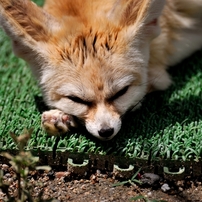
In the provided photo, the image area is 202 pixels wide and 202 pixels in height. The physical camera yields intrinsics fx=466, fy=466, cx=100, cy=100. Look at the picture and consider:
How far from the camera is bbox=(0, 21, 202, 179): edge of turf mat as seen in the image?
10.4 feet

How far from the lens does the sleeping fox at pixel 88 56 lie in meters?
3.21

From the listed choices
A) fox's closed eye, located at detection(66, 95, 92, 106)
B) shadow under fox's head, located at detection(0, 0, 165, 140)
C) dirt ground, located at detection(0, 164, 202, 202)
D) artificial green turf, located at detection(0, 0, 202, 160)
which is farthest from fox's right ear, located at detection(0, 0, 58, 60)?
dirt ground, located at detection(0, 164, 202, 202)

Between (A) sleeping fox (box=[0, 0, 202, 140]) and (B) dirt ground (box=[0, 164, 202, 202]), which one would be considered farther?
(A) sleeping fox (box=[0, 0, 202, 140])

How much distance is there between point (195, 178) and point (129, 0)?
4.40 ft

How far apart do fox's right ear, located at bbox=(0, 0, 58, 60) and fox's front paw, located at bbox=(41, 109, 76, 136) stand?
1.54 feet

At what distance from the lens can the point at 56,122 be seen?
133 inches

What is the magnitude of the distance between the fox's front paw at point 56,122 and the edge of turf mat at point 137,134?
6cm

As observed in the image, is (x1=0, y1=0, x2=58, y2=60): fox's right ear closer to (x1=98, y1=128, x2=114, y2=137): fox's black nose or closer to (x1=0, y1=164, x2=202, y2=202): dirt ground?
(x1=98, y1=128, x2=114, y2=137): fox's black nose

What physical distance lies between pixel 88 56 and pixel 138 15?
45cm

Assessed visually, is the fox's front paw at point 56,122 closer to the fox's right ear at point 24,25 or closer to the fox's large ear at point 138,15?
the fox's right ear at point 24,25

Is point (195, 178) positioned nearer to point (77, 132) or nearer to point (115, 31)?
point (77, 132)

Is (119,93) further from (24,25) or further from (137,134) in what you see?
(24,25)

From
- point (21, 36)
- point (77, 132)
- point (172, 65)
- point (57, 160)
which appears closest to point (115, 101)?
point (77, 132)

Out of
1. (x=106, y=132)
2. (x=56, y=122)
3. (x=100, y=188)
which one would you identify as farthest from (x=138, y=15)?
(x=100, y=188)
